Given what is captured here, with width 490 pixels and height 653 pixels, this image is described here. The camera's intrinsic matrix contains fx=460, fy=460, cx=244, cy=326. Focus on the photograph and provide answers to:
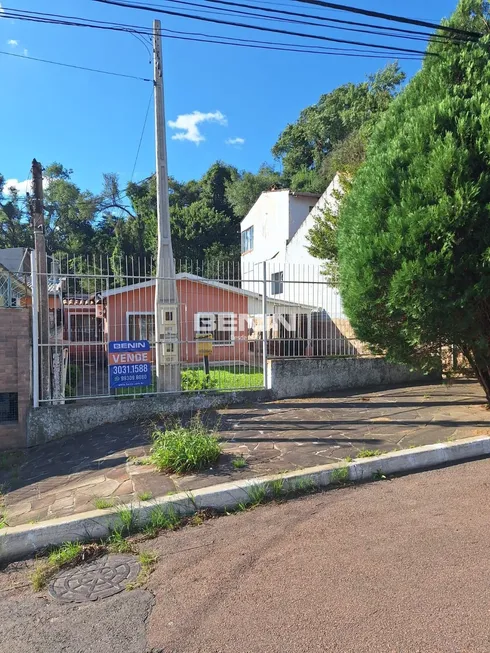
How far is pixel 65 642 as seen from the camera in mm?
2639

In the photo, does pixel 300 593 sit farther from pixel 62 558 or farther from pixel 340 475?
pixel 340 475

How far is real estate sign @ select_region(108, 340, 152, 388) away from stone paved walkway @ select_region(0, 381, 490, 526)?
767mm

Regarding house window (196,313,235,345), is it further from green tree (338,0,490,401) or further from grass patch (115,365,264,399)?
green tree (338,0,490,401)

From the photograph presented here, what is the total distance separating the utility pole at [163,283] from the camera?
8.50m

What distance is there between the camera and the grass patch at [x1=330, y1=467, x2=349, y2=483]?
15.9 ft

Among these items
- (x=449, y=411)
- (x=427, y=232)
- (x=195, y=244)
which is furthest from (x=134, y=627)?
(x=195, y=244)

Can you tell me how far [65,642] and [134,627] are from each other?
1.27 feet

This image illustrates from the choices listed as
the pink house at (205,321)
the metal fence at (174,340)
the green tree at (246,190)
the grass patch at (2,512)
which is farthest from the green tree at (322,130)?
the grass patch at (2,512)

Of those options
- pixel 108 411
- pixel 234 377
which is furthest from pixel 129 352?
pixel 234 377

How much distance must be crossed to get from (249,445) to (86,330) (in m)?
4.00

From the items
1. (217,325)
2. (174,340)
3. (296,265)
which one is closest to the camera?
(174,340)

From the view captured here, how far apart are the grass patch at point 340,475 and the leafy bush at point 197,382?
4.12 metres

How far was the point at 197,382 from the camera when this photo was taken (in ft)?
29.4

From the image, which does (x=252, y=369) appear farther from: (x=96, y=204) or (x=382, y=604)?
(x=96, y=204)
